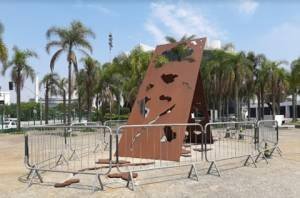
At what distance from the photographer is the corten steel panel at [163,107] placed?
1400cm

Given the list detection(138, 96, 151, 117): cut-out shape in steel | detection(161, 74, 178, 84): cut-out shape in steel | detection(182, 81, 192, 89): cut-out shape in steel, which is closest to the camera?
detection(182, 81, 192, 89): cut-out shape in steel

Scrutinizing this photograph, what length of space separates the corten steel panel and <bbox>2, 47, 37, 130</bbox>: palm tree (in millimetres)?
23079

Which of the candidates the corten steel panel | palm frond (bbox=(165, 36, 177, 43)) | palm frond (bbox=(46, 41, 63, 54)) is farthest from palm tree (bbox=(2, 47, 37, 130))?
the corten steel panel

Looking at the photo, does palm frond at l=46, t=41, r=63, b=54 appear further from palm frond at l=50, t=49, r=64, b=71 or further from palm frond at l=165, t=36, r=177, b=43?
palm frond at l=165, t=36, r=177, b=43

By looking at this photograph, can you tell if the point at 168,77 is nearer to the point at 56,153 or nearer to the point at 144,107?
the point at 144,107

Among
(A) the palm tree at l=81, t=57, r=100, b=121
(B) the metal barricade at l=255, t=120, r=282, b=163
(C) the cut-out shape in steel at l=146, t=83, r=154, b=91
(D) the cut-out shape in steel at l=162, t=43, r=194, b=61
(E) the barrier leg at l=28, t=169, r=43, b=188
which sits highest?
(A) the palm tree at l=81, t=57, r=100, b=121

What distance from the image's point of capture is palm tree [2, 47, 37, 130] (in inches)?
1495

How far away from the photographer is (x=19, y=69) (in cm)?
3847

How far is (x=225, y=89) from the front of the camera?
163 ft

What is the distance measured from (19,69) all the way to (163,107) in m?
25.8

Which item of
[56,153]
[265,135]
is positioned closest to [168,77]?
[265,135]

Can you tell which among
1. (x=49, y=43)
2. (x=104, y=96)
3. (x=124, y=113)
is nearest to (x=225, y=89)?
(x=104, y=96)

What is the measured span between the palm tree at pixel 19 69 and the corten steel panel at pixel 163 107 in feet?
75.7

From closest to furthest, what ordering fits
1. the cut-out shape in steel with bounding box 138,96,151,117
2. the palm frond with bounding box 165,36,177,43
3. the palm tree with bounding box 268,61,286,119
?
1. the cut-out shape in steel with bounding box 138,96,151,117
2. the palm frond with bounding box 165,36,177,43
3. the palm tree with bounding box 268,61,286,119
